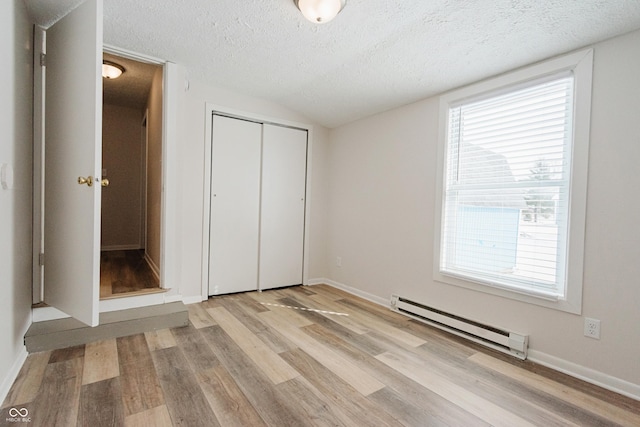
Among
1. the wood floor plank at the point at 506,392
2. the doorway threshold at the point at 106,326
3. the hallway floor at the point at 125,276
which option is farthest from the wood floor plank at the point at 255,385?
the wood floor plank at the point at 506,392

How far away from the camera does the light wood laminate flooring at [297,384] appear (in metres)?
1.44

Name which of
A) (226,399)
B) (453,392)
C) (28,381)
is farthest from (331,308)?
(28,381)

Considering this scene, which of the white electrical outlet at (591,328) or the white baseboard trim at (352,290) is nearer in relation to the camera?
the white electrical outlet at (591,328)

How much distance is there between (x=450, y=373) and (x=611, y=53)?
213cm

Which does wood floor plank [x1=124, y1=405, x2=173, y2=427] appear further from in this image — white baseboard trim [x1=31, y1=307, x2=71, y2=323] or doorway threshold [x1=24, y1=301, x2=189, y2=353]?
white baseboard trim [x1=31, y1=307, x2=71, y2=323]

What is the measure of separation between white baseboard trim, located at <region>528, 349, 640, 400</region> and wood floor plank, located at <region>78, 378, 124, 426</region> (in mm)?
2446

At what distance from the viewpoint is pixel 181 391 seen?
5.23 feet

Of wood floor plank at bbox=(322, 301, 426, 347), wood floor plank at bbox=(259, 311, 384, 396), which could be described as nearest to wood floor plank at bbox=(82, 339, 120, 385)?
wood floor plank at bbox=(259, 311, 384, 396)

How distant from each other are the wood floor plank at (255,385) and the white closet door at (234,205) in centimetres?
106

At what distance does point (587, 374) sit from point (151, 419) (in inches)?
95.1

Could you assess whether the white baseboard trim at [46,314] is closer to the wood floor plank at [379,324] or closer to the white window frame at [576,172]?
the wood floor plank at [379,324]

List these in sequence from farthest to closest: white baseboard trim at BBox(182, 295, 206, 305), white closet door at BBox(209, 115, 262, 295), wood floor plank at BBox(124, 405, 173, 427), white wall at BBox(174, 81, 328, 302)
Answer: white closet door at BBox(209, 115, 262, 295), white baseboard trim at BBox(182, 295, 206, 305), white wall at BBox(174, 81, 328, 302), wood floor plank at BBox(124, 405, 173, 427)

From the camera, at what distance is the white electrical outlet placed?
5.92 feet

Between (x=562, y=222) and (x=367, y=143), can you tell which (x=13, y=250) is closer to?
(x=367, y=143)
